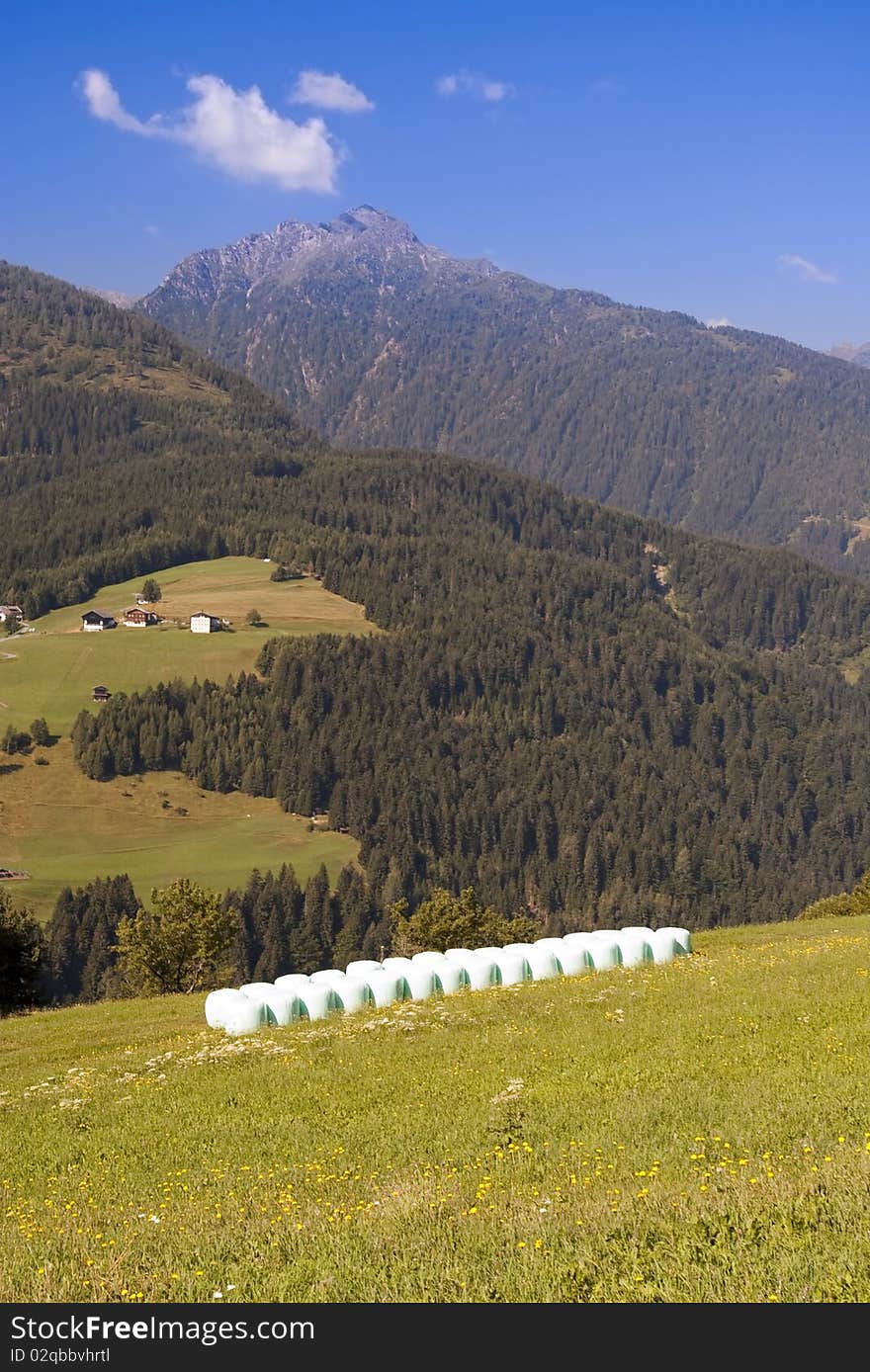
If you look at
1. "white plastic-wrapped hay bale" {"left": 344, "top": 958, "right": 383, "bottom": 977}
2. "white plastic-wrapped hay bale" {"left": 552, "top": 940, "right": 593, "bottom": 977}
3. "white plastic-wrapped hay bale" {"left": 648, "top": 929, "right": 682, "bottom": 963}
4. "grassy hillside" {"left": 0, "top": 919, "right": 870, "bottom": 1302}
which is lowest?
"white plastic-wrapped hay bale" {"left": 344, "top": 958, "right": 383, "bottom": 977}

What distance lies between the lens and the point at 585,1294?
616 inches

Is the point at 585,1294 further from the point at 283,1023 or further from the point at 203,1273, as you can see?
the point at 283,1023

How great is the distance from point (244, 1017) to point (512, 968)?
15.1 metres

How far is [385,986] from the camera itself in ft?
174

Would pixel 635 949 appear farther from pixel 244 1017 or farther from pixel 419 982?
pixel 244 1017

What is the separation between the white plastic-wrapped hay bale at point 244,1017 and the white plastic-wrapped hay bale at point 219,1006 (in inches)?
12.8

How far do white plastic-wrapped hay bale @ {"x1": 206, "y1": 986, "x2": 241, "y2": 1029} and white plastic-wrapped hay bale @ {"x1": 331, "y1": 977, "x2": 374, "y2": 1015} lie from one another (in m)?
4.59

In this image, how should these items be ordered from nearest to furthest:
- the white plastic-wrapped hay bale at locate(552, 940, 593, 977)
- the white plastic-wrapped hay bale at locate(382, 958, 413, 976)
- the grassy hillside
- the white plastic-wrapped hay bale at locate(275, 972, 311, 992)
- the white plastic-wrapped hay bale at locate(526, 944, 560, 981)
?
the grassy hillside
the white plastic-wrapped hay bale at locate(275, 972, 311, 992)
the white plastic-wrapped hay bale at locate(382, 958, 413, 976)
the white plastic-wrapped hay bale at locate(526, 944, 560, 981)
the white plastic-wrapped hay bale at locate(552, 940, 593, 977)

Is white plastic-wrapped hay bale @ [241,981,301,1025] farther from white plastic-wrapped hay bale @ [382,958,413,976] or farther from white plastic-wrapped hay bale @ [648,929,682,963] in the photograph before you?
white plastic-wrapped hay bale @ [648,929,682,963]

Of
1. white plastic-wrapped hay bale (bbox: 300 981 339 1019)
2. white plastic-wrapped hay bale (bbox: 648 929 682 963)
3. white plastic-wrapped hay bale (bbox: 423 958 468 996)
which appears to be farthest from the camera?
white plastic-wrapped hay bale (bbox: 648 929 682 963)

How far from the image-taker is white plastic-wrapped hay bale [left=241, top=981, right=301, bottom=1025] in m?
49.0

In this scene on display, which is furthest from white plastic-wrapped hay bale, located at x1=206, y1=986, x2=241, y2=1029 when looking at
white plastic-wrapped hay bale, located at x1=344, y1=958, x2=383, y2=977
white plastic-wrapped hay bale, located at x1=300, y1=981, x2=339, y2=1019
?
white plastic-wrapped hay bale, located at x1=344, y1=958, x2=383, y2=977
